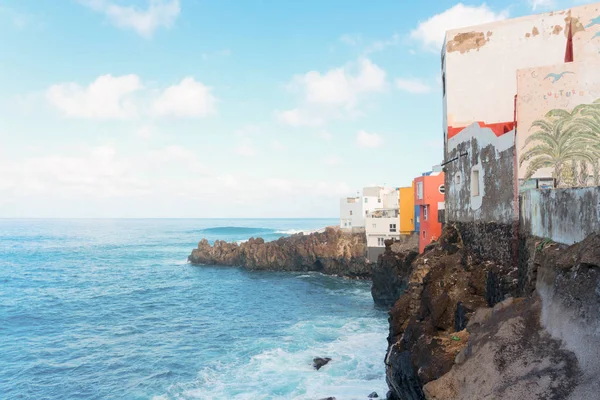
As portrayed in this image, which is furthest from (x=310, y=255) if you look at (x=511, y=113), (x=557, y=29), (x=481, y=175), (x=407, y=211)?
(x=557, y=29)

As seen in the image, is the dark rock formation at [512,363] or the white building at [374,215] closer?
the dark rock formation at [512,363]

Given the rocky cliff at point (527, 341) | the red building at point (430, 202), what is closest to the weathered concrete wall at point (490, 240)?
the rocky cliff at point (527, 341)

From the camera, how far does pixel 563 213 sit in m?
10.3

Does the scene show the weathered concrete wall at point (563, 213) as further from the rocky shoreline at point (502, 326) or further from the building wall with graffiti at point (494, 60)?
the building wall with graffiti at point (494, 60)

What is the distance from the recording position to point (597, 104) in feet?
51.7

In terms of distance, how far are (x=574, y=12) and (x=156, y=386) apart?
30.4 metres

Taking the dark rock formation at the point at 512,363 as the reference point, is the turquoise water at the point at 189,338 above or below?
below

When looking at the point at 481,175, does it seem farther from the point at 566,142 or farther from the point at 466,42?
the point at 466,42

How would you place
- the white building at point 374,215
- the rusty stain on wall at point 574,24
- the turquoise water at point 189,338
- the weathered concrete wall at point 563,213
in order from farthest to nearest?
the white building at point 374,215
the turquoise water at point 189,338
the rusty stain on wall at point 574,24
the weathered concrete wall at point 563,213

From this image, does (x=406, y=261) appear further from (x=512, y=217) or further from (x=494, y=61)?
(x=512, y=217)

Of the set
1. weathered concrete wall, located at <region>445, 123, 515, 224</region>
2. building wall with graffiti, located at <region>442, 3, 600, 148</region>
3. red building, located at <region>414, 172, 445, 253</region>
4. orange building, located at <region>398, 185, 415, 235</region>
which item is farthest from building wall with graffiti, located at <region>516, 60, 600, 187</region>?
orange building, located at <region>398, 185, 415, 235</region>

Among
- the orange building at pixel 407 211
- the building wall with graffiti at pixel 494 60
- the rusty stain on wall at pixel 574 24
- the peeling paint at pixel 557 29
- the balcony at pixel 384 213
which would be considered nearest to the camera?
the rusty stain on wall at pixel 574 24

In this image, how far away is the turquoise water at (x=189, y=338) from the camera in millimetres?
23141

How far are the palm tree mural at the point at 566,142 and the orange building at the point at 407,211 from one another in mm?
36237
